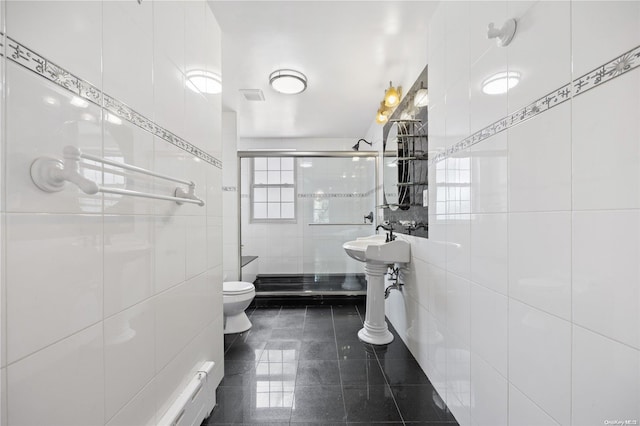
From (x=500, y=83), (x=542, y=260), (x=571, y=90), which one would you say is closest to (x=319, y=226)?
(x=500, y=83)

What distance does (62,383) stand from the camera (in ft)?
2.22

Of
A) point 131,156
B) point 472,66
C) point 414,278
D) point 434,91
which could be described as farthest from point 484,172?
point 131,156

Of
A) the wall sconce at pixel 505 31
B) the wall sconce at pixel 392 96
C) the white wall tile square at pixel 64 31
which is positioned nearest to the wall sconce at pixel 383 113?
the wall sconce at pixel 392 96

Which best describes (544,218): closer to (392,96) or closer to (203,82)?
(203,82)

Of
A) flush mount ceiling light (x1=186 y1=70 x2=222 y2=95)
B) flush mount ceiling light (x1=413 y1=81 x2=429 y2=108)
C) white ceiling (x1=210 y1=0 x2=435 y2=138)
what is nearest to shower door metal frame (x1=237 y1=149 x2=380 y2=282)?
white ceiling (x1=210 y1=0 x2=435 y2=138)

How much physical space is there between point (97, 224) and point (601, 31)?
144cm

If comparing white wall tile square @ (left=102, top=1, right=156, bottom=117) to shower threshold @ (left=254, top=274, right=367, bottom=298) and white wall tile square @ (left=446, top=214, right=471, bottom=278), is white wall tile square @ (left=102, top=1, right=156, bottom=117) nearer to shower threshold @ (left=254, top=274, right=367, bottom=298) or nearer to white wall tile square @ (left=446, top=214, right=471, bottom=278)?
white wall tile square @ (left=446, top=214, right=471, bottom=278)

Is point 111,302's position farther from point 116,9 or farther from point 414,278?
point 414,278

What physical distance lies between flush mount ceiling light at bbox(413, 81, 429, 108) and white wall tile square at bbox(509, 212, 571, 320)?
3.82ft

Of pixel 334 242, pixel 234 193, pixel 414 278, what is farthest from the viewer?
pixel 334 242

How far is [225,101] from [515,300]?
10.1 feet

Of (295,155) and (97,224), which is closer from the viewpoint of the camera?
(97,224)

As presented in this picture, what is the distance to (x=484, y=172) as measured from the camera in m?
1.20

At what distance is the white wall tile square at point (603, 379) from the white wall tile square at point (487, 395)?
311mm
